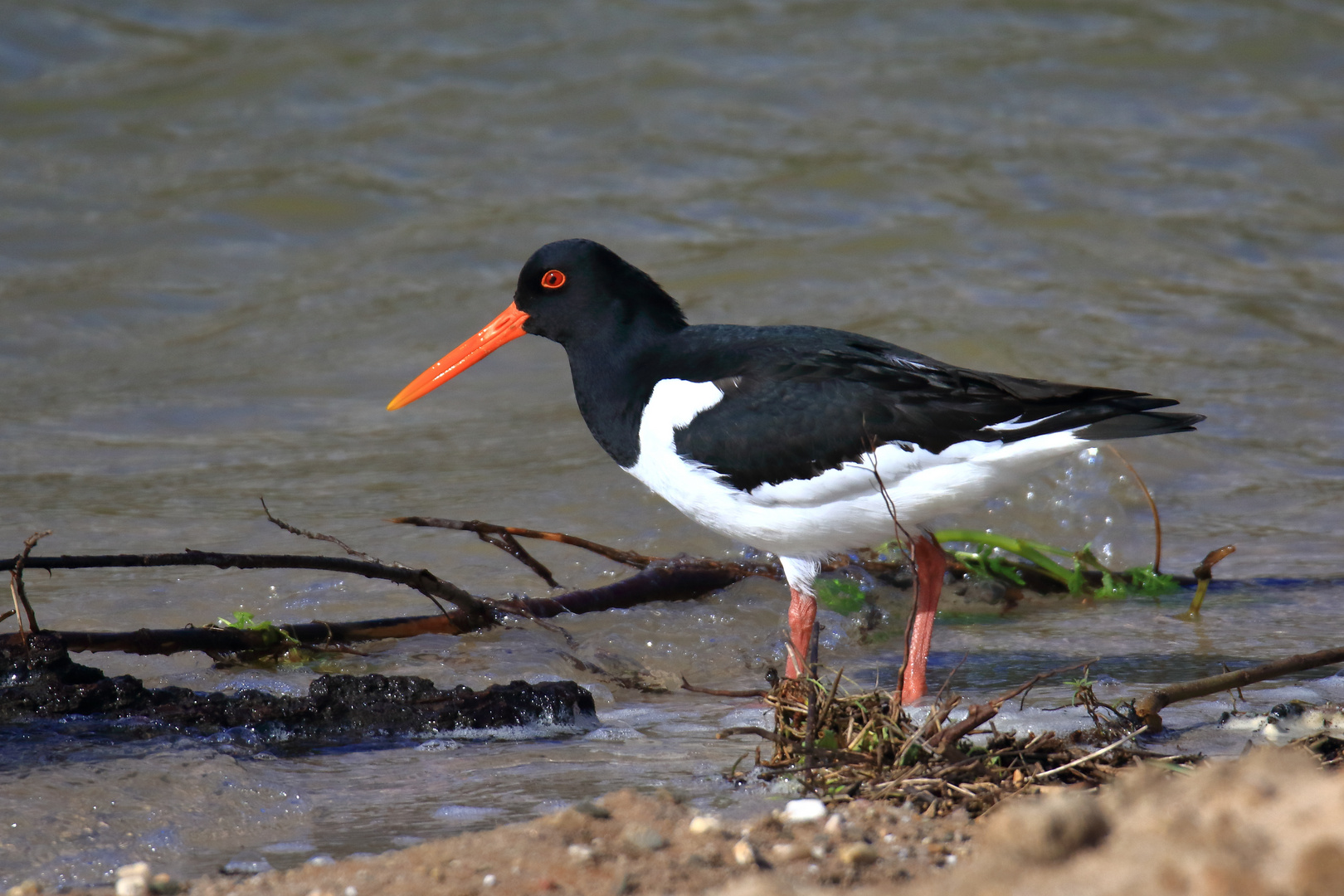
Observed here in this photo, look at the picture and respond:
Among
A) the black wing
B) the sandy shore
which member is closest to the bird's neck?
the black wing

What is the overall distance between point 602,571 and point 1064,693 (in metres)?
2.18

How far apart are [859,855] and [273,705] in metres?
1.82

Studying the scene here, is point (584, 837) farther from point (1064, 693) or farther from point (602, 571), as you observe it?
point (602, 571)

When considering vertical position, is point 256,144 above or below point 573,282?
above

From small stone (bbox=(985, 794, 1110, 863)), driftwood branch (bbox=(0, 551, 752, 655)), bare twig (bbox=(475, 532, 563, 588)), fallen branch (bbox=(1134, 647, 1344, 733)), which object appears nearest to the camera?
small stone (bbox=(985, 794, 1110, 863))

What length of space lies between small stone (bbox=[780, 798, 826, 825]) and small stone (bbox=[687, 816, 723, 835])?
A: 0.44 feet

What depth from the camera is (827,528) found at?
4.19 metres

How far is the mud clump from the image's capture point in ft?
11.9

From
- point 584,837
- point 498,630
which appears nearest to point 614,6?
point 498,630

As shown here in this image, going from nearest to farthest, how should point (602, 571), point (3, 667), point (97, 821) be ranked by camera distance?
point (97, 821)
point (3, 667)
point (602, 571)

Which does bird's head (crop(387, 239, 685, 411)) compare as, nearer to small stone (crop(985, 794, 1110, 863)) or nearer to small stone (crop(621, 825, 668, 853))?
small stone (crop(621, 825, 668, 853))

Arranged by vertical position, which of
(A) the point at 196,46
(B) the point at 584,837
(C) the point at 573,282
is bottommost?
(B) the point at 584,837

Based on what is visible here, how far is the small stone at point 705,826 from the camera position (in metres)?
2.67

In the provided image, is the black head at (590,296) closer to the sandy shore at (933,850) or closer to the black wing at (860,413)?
the black wing at (860,413)
